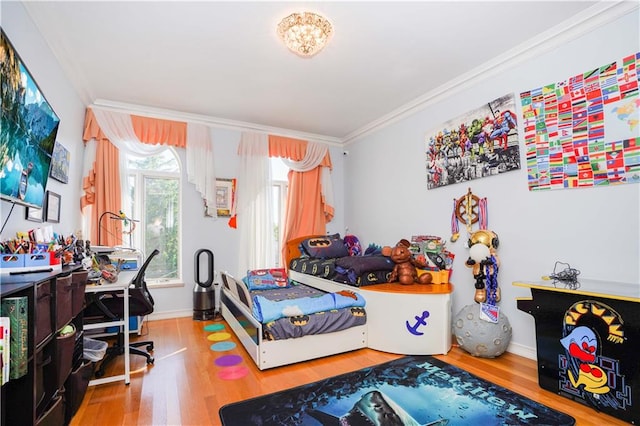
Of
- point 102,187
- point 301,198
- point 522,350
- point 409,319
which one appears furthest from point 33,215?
point 522,350

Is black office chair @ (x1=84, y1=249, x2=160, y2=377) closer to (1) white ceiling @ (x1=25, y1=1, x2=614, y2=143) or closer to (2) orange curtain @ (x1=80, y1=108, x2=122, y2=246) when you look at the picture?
(2) orange curtain @ (x1=80, y1=108, x2=122, y2=246)

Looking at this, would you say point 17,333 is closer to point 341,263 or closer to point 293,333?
point 293,333

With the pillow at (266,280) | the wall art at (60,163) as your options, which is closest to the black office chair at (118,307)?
the wall art at (60,163)

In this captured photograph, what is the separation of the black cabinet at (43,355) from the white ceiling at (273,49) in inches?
74.1

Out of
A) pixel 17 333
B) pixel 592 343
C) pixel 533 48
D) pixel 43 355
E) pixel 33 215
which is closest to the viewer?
pixel 17 333

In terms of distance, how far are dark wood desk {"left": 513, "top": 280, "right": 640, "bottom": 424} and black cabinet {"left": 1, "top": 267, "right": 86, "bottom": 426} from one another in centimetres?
283

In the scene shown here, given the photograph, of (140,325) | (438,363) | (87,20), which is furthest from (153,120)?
(438,363)

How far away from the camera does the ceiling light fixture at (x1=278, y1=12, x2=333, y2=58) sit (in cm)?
228

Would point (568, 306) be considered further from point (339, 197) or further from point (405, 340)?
point (339, 197)

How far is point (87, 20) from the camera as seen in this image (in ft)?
7.86

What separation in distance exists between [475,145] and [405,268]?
1.41 m

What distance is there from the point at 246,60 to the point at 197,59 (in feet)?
1.45

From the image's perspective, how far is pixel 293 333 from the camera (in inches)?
104

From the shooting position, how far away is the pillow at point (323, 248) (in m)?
4.38
